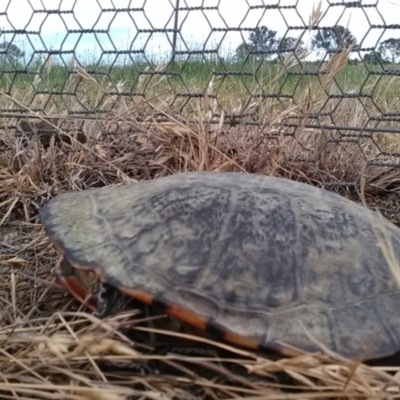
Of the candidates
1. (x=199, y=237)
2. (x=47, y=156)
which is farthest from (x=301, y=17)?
(x=199, y=237)

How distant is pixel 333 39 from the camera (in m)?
1.91

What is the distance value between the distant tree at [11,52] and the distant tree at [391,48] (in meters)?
1.25

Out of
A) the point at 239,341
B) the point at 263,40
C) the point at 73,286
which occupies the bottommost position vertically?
the point at 73,286

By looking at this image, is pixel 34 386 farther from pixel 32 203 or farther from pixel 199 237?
pixel 32 203

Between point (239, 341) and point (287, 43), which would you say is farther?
point (287, 43)

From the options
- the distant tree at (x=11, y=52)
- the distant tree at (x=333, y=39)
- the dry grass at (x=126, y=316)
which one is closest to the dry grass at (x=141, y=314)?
the dry grass at (x=126, y=316)

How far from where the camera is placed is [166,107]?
205 cm

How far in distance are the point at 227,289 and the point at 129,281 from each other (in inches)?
6.1

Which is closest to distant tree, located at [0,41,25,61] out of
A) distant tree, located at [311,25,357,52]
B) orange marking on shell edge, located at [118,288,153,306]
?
distant tree, located at [311,25,357,52]

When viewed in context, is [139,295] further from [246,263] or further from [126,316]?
[246,263]

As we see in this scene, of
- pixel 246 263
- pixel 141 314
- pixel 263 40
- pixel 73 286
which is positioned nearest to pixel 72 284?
pixel 73 286

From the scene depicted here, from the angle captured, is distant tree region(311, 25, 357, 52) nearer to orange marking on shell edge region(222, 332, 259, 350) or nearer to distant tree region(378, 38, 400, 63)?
distant tree region(378, 38, 400, 63)

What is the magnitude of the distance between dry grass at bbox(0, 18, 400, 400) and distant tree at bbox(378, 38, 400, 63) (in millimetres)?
176

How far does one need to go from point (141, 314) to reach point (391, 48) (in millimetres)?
1111
